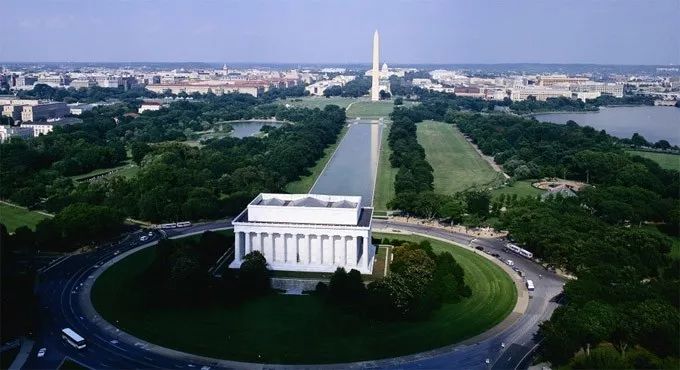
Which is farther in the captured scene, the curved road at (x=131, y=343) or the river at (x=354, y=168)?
the river at (x=354, y=168)

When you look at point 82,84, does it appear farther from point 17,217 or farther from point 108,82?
point 17,217

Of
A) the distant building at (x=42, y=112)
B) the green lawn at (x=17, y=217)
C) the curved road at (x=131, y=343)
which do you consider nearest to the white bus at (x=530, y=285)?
the curved road at (x=131, y=343)

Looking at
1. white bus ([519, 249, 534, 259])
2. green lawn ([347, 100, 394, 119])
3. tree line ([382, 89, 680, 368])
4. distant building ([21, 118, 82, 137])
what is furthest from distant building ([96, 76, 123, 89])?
white bus ([519, 249, 534, 259])

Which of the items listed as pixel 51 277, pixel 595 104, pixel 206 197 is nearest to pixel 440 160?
pixel 206 197

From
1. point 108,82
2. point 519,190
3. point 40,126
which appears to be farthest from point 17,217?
point 108,82

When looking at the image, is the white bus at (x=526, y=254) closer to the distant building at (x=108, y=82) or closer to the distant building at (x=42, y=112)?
the distant building at (x=42, y=112)

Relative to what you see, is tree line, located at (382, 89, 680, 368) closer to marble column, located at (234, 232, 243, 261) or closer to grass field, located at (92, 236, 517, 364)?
grass field, located at (92, 236, 517, 364)
